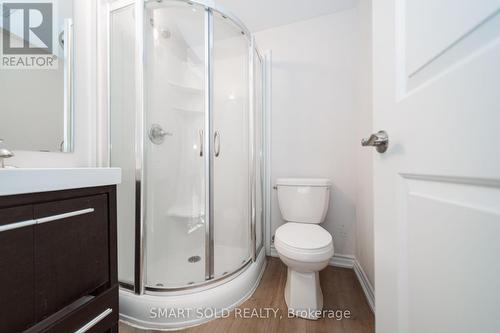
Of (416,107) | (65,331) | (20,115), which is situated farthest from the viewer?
(20,115)

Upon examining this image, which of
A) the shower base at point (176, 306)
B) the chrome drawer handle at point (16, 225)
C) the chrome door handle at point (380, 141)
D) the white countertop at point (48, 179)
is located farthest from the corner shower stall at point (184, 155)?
the chrome door handle at point (380, 141)

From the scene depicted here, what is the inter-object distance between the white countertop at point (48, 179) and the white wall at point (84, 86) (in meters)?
0.53

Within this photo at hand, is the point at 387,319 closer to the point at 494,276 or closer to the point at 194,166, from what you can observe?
the point at 494,276

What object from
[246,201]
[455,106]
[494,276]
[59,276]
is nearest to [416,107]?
[455,106]

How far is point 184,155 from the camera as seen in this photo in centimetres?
153

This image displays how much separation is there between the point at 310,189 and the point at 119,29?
1658 mm

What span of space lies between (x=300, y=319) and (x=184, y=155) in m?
1.33

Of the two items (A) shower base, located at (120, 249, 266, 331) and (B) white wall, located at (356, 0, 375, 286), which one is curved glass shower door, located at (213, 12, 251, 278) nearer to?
(A) shower base, located at (120, 249, 266, 331)

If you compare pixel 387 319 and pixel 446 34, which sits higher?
pixel 446 34

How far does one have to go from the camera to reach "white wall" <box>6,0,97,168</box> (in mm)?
1041

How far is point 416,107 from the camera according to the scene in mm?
406

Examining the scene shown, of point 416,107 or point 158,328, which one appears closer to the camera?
point 416,107

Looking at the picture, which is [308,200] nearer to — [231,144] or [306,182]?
[306,182]

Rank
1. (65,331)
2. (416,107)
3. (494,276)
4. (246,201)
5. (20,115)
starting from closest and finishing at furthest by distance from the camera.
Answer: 1. (494,276)
2. (416,107)
3. (65,331)
4. (20,115)
5. (246,201)
